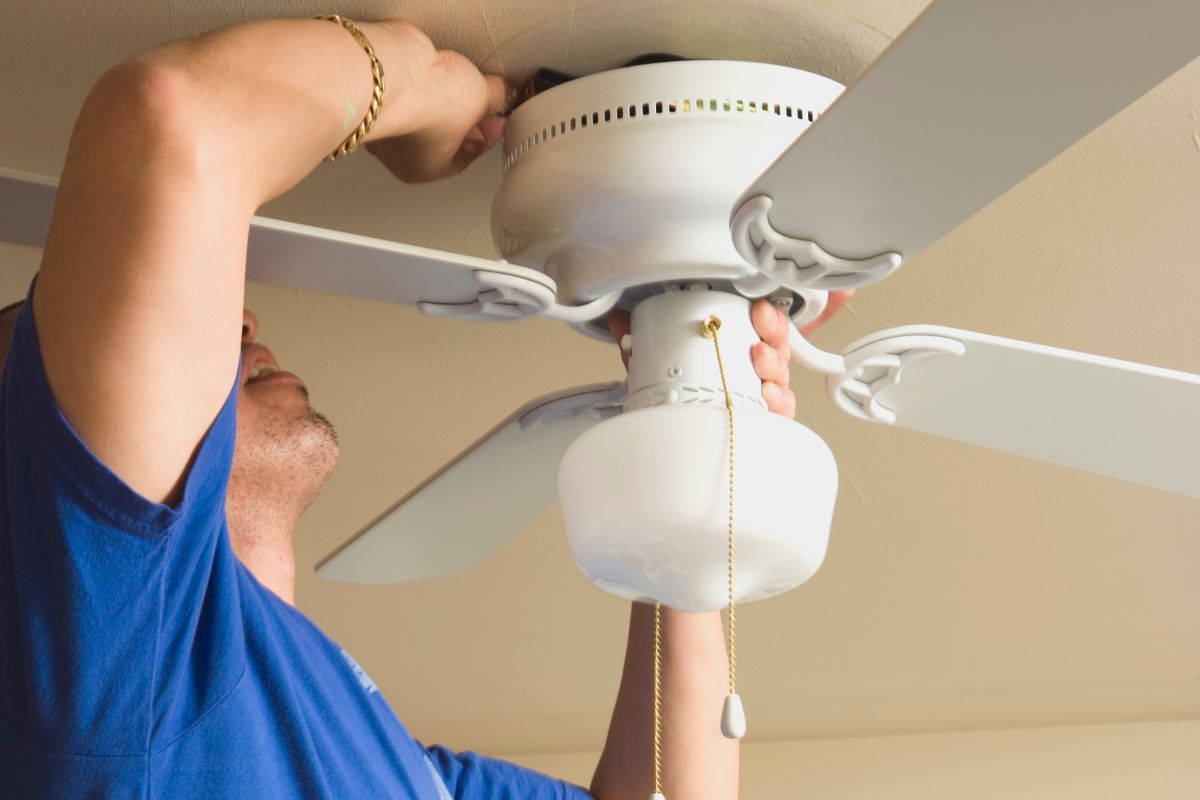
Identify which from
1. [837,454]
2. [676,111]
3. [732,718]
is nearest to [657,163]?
[676,111]

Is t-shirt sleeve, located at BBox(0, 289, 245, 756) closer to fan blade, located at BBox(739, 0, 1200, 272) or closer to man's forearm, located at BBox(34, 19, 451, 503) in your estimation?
man's forearm, located at BBox(34, 19, 451, 503)

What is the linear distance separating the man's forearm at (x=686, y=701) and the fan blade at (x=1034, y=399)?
0.37m

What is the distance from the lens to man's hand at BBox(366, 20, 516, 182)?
999 millimetres

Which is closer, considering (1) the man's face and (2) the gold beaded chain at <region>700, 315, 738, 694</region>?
(2) the gold beaded chain at <region>700, 315, 738, 694</region>

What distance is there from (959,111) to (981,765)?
214cm

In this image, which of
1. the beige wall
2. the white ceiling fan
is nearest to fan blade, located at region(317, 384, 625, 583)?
the white ceiling fan

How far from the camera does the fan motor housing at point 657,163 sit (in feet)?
3.18

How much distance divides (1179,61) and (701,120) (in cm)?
35

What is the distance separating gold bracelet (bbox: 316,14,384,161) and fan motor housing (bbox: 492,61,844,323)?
149mm

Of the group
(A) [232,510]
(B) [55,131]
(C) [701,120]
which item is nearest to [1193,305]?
Result: (C) [701,120]

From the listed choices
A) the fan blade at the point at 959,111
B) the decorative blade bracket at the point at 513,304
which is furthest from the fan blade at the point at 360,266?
the fan blade at the point at 959,111

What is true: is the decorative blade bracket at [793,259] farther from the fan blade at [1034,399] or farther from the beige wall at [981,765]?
the beige wall at [981,765]

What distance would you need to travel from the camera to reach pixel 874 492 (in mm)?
1881

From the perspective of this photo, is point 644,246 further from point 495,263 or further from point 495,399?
point 495,399
